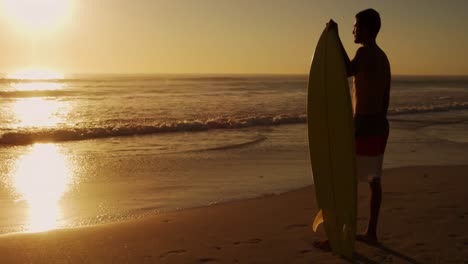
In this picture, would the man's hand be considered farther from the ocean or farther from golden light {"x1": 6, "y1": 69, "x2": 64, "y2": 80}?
golden light {"x1": 6, "y1": 69, "x2": 64, "y2": 80}

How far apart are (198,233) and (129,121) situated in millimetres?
12973

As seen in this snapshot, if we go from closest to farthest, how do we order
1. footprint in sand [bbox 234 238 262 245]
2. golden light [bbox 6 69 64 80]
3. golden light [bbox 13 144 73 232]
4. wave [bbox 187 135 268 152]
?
footprint in sand [bbox 234 238 262 245]
golden light [bbox 13 144 73 232]
wave [bbox 187 135 268 152]
golden light [bbox 6 69 64 80]

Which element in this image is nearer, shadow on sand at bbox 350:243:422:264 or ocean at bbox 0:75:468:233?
shadow on sand at bbox 350:243:422:264

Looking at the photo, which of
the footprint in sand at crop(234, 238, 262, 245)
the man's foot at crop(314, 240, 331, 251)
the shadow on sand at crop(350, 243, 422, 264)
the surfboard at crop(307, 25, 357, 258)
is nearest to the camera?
the shadow on sand at crop(350, 243, 422, 264)

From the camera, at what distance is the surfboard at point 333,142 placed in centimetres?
382

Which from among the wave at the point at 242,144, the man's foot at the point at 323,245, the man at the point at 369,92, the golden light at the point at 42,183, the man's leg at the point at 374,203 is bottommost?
the wave at the point at 242,144

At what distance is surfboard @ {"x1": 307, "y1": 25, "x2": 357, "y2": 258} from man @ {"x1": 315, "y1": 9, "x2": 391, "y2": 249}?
0.13 meters

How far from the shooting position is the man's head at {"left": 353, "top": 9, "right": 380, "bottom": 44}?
3.88 meters

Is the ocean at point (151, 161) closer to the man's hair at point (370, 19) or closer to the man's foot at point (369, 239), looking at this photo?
the man's foot at point (369, 239)

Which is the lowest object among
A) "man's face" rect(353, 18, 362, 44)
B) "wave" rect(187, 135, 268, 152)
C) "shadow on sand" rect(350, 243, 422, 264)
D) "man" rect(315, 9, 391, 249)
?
"wave" rect(187, 135, 268, 152)

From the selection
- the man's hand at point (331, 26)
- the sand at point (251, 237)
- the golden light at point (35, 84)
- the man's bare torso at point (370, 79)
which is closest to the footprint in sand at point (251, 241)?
the sand at point (251, 237)

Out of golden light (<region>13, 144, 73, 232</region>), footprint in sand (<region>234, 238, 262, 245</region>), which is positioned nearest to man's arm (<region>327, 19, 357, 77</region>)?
footprint in sand (<region>234, 238, 262, 245</region>)

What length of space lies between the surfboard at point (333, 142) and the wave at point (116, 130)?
10325 millimetres

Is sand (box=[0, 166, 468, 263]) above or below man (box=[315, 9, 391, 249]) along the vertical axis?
below
